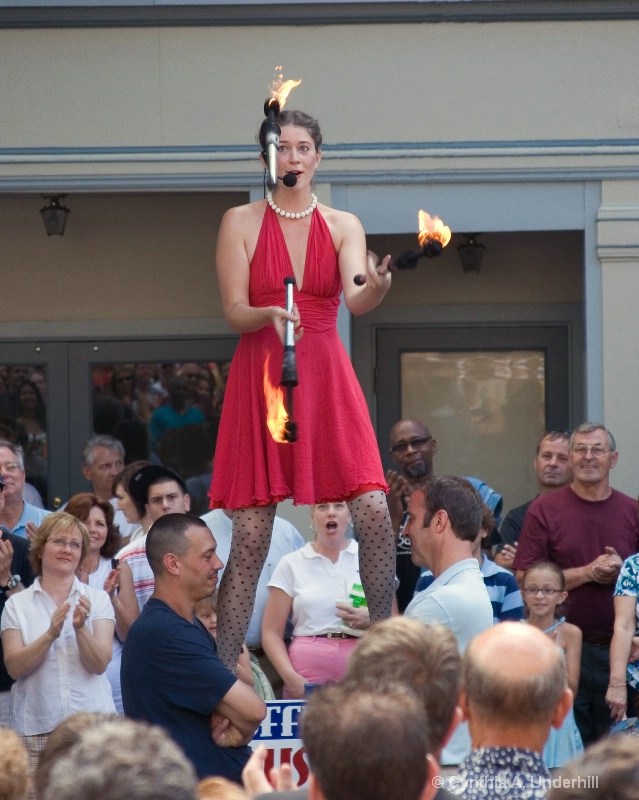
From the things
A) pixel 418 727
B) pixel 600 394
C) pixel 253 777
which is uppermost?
pixel 600 394

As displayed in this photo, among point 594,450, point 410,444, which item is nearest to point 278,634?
Answer: point 410,444

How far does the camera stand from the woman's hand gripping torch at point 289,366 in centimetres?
376

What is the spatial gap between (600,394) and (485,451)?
1.45 m

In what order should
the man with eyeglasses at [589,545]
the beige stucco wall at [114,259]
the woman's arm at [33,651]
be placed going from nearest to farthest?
the woman's arm at [33,651] → the man with eyeglasses at [589,545] → the beige stucco wall at [114,259]

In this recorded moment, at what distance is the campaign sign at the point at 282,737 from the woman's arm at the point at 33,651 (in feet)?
3.09

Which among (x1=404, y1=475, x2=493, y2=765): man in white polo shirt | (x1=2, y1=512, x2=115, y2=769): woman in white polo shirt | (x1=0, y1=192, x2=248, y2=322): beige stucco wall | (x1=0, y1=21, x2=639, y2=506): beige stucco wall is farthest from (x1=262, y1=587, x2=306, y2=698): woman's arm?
(x1=0, y1=192, x2=248, y2=322): beige stucco wall

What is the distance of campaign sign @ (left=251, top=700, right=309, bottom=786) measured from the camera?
464 centimetres

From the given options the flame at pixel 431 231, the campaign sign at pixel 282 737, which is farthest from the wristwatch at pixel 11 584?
the flame at pixel 431 231

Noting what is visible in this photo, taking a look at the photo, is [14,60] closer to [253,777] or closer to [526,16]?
[526,16]

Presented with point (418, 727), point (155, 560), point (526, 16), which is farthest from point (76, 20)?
point (418, 727)

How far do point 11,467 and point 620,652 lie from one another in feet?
9.76

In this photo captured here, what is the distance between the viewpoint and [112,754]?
1.95m

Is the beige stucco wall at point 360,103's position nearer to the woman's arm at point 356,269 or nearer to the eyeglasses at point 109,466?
the eyeglasses at point 109,466

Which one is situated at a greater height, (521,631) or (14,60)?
(14,60)
